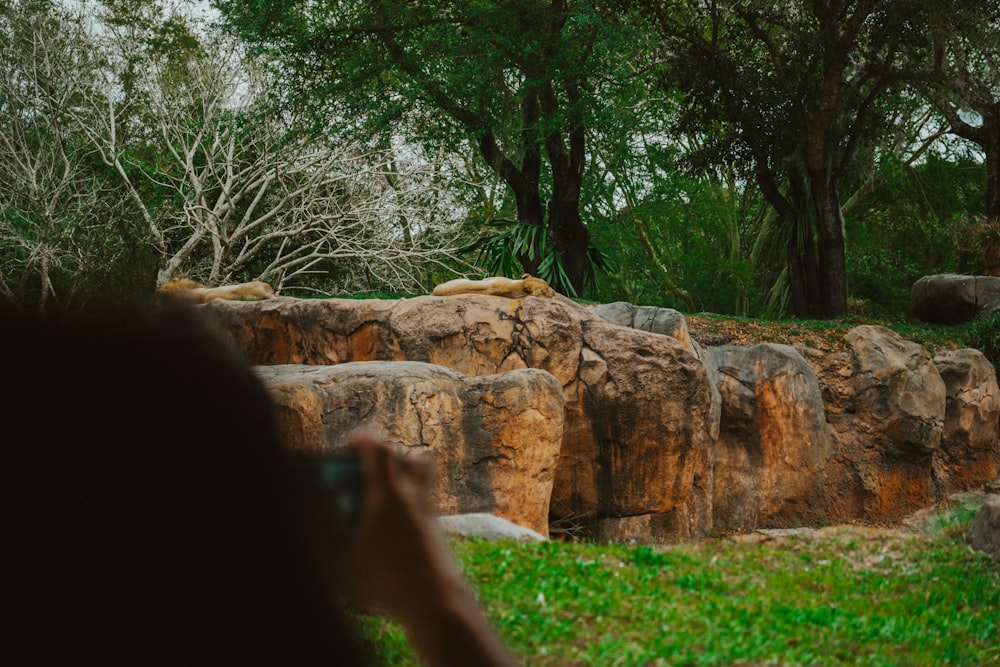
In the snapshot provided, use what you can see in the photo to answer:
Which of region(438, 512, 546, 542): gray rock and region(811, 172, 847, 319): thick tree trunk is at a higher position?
region(811, 172, 847, 319): thick tree trunk

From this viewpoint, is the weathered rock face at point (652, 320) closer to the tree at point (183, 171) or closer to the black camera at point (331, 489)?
the tree at point (183, 171)

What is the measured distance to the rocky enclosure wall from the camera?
802 cm

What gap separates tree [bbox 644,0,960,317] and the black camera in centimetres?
1739

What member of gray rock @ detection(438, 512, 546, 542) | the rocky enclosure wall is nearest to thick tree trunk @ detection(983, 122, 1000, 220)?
the rocky enclosure wall

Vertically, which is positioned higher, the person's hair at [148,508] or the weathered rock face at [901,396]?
the weathered rock face at [901,396]

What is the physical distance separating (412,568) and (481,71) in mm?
15817

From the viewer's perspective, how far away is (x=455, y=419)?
798 centimetres

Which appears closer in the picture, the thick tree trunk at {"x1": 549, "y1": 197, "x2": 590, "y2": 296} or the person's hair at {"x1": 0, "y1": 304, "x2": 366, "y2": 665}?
the person's hair at {"x1": 0, "y1": 304, "x2": 366, "y2": 665}

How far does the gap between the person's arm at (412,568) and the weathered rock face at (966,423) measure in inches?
571

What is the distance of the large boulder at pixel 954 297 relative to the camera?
18.1m

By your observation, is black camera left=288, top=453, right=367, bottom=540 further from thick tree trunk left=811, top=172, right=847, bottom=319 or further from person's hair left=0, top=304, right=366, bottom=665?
thick tree trunk left=811, top=172, right=847, bottom=319

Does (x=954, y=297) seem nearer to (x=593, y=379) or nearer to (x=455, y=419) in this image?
(x=593, y=379)

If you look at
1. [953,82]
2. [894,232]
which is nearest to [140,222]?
[953,82]

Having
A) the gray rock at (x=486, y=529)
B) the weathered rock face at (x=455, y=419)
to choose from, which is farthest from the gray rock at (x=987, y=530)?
the gray rock at (x=486, y=529)
